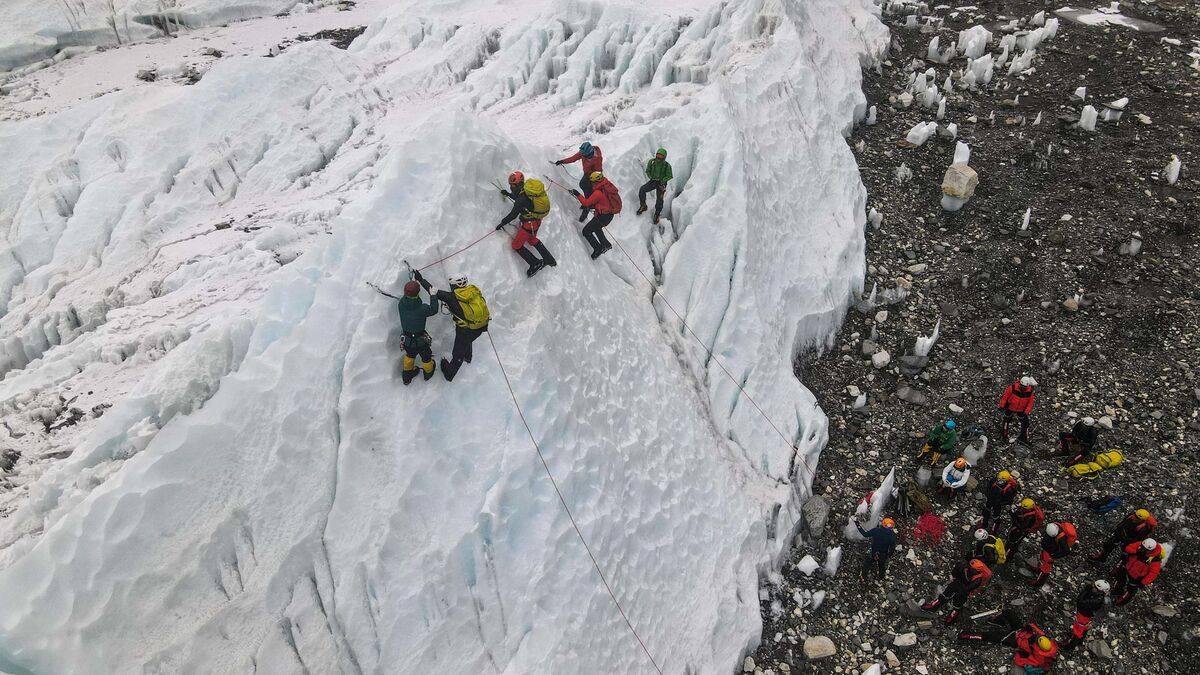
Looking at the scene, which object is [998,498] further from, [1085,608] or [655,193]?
[655,193]

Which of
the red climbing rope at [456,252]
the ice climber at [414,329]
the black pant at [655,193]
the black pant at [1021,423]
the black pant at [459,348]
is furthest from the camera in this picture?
the black pant at [1021,423]

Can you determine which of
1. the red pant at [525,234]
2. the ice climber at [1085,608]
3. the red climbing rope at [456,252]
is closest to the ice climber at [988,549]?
the ice climber at [1085,608]

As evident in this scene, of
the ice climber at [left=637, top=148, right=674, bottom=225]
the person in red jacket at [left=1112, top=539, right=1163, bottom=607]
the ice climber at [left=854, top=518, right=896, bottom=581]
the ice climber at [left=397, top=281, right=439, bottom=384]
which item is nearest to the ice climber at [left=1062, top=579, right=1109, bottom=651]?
the person in red jacket at [left=1112, top=539, right=1163, bottom=607]

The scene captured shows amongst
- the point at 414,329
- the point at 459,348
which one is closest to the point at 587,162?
the point at 459,348

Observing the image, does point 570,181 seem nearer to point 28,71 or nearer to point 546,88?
point 546,88

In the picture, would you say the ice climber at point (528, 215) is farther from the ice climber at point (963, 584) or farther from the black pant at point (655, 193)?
the ice climber at point (963, 584)

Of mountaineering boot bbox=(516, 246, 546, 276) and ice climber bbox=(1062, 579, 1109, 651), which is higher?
mountaineering boot bbox=(516, 246, 546, 276)

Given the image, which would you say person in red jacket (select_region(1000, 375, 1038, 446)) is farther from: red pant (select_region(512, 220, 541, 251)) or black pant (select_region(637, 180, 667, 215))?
red pant (select_region(512, 220, 541, 251))

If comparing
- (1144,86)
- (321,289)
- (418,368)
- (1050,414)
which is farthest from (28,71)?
(1144,86)
